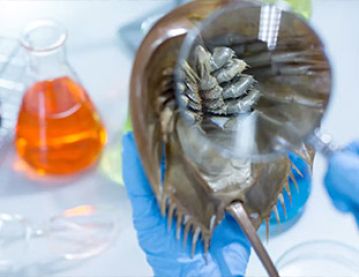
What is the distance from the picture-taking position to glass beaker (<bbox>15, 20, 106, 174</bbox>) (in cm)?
85

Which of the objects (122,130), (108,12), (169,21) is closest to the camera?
(169,21)

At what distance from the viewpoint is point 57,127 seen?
2.79ft

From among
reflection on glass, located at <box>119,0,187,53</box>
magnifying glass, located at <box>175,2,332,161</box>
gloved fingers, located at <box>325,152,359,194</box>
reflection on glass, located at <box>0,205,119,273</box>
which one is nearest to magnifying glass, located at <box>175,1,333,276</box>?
magnifying glass, located at <box>175,2,332,161</box>

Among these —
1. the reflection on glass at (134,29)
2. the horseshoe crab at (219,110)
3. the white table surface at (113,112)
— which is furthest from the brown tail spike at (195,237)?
the reflection on glass at (134,29)

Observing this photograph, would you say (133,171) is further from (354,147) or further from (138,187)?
(354,147)

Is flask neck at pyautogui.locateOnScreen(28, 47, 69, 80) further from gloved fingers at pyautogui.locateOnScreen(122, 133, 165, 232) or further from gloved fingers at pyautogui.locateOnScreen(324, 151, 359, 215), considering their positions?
gloved fingers at pyautogui.locateOnScreen(324, 151, 359, 215)

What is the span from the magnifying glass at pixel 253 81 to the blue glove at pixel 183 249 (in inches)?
5.2

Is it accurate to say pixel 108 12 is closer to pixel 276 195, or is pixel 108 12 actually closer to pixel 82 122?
pixel 82 122

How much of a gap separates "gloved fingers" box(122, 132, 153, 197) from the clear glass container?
23cm

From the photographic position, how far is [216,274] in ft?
2.51

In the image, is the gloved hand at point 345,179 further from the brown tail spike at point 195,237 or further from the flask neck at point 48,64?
the flask neck at point 48,64

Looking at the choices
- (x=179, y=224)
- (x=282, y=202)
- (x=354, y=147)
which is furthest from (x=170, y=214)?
(x=354, y=147)

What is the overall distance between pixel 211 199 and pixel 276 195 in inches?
2.9

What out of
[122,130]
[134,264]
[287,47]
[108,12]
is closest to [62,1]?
[108,12]
